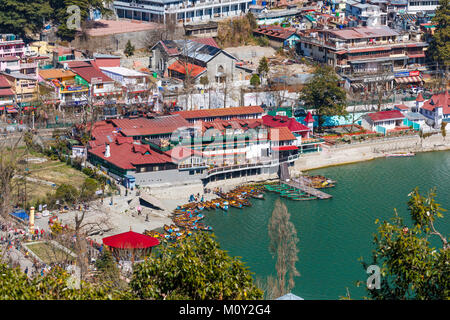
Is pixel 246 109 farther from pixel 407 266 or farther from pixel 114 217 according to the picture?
pixel 407 266

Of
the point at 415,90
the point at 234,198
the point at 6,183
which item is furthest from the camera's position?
the point at 415,90

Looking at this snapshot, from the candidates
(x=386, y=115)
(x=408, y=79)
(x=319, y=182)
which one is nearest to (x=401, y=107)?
(x=386, y=115)

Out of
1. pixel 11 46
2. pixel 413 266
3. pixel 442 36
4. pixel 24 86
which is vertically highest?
pixel 442 36

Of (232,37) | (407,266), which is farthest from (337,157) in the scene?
(407,266)

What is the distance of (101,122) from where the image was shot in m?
56.7

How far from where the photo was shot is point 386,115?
210 feet

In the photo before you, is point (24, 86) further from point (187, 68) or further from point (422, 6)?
point (422, 6)

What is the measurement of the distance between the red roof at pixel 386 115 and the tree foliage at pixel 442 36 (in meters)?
13.1

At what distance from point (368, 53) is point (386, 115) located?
39.2 ft

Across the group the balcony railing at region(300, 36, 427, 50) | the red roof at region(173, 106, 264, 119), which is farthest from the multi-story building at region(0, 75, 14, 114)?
the balcony railing at region(300, 36, 427, 50)

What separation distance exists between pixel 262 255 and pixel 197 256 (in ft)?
55.2

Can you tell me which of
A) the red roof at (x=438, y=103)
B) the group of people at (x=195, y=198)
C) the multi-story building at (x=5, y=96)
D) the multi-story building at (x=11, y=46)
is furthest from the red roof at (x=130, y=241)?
the red roof at (x=438, y=103)
